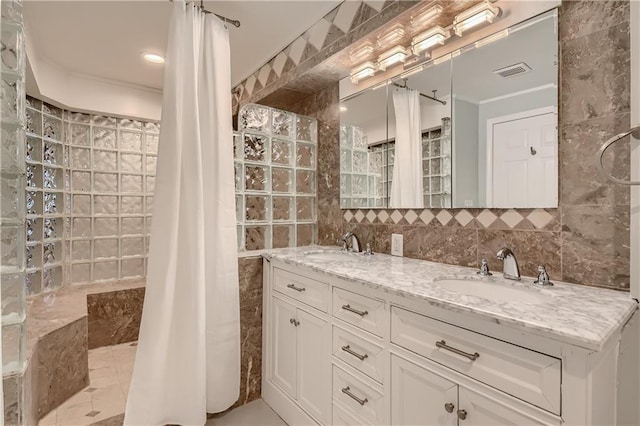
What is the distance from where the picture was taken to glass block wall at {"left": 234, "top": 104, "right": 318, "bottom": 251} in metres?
2.04

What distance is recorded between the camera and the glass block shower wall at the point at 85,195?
254cm

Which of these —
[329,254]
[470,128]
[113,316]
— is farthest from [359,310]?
[113,316]

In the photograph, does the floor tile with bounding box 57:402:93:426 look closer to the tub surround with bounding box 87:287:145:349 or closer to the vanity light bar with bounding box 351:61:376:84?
the tub surround with bounding box 87:287:145:349

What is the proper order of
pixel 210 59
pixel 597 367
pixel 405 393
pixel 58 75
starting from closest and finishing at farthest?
pixel 597 367 < pixel 405 393 < pixel 210 59 < pixel 58 75

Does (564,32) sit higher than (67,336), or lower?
higher

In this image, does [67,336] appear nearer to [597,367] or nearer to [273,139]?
[273,139]

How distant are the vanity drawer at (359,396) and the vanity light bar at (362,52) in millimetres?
1722

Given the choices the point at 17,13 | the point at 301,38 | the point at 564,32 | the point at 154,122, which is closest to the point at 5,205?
the point at 17,13

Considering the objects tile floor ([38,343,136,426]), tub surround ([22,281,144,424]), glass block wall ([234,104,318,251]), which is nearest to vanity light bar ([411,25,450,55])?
glass block wall ([234,104,318,251])

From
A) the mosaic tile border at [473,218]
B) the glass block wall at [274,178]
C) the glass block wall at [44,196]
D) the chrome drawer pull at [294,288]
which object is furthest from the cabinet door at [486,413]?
the glass block wall at [44,196]

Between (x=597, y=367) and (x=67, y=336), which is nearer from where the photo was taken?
(x=597, y=367)

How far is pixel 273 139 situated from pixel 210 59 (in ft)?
2.07

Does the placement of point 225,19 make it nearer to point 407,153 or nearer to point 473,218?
point 407,153

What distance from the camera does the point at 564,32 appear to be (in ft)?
3.99
